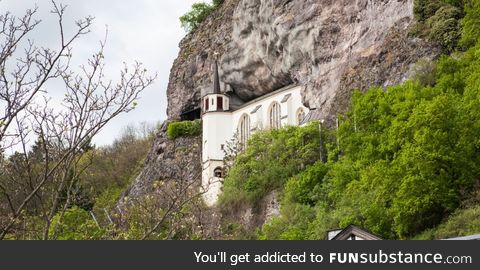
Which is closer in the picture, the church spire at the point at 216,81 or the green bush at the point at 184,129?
the church spire at the point at 216,81

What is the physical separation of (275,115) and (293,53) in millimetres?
9297

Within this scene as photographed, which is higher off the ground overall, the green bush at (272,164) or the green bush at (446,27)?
the green bush at (446,27)

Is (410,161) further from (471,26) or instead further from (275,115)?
(275,115)

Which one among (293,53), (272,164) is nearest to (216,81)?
(293,53)

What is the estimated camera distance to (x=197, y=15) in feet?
248

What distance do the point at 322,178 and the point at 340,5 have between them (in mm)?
13018

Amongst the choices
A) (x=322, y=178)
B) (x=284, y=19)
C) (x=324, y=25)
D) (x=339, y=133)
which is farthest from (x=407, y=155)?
(x=284, y=19)

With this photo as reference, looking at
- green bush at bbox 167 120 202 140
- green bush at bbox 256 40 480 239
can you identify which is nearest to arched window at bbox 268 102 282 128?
green bush at bbox 167 120 202 140

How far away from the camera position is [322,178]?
1719 inches

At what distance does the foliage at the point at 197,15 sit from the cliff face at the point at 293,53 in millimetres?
1322

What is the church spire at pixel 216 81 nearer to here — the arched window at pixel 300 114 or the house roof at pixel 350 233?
the arched window at pixel 300 114

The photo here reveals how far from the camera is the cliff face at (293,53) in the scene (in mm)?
45219

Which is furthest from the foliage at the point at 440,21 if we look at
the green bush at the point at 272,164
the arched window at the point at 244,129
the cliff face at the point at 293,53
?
the arched window at the point at 244,129

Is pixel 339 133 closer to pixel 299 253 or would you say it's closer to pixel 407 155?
pixel 407 155
